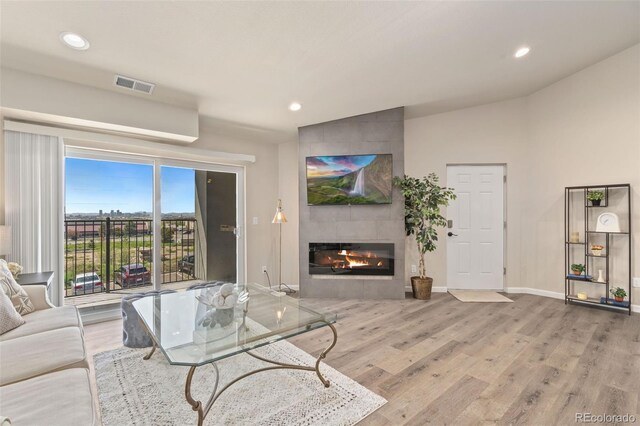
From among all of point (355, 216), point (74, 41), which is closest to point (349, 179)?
point (355, 216)

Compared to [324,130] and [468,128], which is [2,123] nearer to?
[324,130]

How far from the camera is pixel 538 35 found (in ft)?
8.96

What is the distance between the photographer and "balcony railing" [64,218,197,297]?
3281mm

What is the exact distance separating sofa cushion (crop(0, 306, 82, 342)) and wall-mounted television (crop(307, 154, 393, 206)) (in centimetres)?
284

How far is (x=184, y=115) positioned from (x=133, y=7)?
1549 mm

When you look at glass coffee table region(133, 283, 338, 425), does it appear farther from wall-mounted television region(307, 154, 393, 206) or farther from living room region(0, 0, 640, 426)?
wall-mounted television region(307, 154, 393, 206)

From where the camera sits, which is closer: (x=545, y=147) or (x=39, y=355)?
(x=39, y=355)

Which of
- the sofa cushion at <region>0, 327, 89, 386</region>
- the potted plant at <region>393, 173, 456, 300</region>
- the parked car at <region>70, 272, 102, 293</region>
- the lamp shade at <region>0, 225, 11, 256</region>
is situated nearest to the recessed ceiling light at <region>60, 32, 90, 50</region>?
the lamp shade at <region>0, 225, 11, 256</region>

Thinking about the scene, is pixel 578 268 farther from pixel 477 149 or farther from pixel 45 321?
pixel 45 321

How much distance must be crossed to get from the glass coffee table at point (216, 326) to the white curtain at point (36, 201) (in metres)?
1.38

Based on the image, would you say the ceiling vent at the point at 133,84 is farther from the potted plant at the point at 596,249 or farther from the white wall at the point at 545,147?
the potted plant at the point at 596,249

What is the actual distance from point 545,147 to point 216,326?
4939mm

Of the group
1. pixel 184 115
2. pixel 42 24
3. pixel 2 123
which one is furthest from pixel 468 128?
pixel 2 123

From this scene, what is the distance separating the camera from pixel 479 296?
13.4 ft
